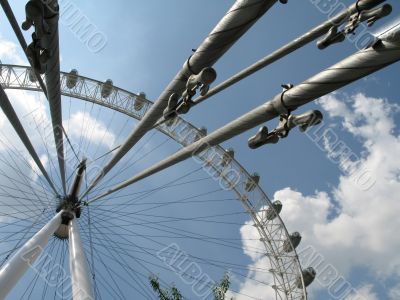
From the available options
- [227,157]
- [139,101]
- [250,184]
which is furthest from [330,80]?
[139,101]

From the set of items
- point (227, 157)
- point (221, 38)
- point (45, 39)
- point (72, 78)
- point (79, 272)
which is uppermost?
point (227, 157)

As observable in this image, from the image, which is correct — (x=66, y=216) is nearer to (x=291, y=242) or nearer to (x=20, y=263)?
(x=20, y=263)

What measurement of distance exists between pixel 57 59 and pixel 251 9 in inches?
149

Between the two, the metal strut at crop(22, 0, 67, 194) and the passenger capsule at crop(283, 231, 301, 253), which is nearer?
the metal strut at crop(22, 0, 67, 194)

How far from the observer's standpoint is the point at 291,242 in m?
26.1

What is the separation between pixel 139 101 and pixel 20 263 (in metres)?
17.3

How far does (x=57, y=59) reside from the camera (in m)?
6.63

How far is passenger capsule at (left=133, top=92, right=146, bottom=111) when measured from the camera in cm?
2711

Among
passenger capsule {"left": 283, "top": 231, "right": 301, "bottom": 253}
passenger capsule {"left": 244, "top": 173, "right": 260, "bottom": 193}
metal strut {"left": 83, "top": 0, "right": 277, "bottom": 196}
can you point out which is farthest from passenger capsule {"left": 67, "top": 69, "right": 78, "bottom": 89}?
metal strut {"left": 83, "top": 0, "right": 277, "bottom": 196}

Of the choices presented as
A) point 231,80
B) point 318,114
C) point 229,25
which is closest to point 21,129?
point 231,80

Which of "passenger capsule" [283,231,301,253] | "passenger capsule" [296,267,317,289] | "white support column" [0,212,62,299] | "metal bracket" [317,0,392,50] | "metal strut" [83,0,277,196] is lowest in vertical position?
"white support column" [0,212,62,299]

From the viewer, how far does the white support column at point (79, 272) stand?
35.1ft

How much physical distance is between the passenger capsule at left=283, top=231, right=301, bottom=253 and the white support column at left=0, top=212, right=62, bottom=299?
17.2 metres

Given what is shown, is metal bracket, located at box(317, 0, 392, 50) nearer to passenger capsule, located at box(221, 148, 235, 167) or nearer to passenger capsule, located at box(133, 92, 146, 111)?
passenger capsule, located at box(221, 148, 235, 167)
